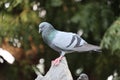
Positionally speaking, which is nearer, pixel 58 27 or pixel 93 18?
pixel 93 18

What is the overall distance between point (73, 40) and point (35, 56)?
6.23 ft

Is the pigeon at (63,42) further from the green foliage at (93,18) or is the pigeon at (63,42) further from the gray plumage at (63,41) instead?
the green foliage at (93,18)

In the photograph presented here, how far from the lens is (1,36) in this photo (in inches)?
165

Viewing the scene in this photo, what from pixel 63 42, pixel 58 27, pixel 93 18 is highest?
pixel 63 42

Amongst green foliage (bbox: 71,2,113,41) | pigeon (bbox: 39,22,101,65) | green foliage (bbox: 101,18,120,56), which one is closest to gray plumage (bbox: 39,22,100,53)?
pigeon (bbox: 39,22,101,65)

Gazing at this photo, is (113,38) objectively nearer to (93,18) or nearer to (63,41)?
(93,18)

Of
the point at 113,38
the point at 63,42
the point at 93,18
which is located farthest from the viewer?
the point at 93,18

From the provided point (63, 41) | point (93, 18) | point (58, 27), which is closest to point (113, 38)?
point (93, 18)

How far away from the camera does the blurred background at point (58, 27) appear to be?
14.0 feet

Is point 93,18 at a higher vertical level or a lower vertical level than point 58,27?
higher

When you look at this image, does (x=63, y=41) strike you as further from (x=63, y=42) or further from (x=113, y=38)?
(x=113, y=38)

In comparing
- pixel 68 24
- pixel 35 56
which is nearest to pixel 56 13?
pixel 68 24

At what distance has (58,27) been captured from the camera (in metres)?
4.50

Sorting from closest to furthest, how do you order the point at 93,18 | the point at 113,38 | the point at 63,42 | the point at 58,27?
the point at 63,42 < the point at 113,38 < the point at 93,18 < the point at 58,27
